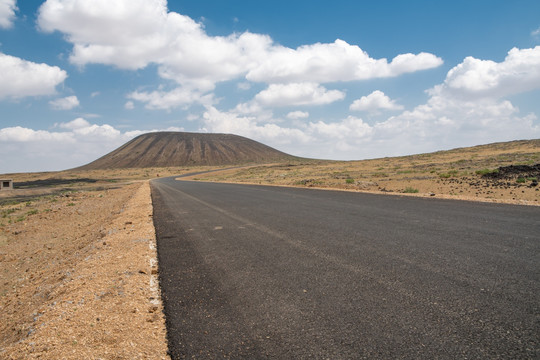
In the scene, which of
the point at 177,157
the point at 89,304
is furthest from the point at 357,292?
the point at 177,157

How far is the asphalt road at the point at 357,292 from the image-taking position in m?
2.94

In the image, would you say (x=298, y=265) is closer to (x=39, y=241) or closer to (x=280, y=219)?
(x=280, y=219)

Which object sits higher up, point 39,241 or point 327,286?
point 327,286

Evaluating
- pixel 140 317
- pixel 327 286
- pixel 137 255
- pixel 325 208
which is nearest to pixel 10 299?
pixel 137 255

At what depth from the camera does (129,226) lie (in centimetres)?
1059

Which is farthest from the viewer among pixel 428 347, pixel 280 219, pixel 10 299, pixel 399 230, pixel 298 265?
pixel 280 219

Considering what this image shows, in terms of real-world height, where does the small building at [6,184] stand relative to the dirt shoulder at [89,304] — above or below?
above

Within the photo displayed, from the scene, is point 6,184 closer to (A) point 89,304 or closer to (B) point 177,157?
(A) point 89,304

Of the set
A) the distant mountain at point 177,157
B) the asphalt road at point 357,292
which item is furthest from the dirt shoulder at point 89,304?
the distant mountain at point 177,157

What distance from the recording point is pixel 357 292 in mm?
4109

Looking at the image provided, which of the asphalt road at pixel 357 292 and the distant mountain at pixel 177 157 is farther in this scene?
the distant mountain at pixel 177 157

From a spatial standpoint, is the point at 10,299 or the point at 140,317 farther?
the point at 10,299

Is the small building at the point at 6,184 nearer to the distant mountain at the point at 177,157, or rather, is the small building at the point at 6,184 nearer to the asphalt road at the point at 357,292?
the asphalt road at the point at 357,292

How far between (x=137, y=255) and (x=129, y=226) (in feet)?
14.7
